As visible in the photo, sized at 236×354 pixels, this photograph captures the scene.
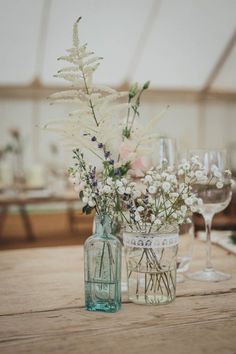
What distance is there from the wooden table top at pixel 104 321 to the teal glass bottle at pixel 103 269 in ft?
0.09

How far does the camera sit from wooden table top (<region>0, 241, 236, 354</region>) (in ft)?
2.75

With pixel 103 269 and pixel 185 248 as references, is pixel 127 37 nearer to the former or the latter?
pixel 185 248

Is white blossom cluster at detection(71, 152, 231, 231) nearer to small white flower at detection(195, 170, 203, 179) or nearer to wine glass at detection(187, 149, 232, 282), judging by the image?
small white flower at detection(195, 170, 203, 179)

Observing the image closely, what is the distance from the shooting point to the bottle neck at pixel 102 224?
1015 mm

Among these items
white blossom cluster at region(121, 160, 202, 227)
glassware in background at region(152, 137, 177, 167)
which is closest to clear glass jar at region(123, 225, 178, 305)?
white blossom cluster at region(121, 160, 202, 227)

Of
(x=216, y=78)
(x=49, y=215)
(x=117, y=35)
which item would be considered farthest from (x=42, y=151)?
(x=216, y=78)

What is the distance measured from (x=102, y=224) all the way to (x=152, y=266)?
0.15 meters

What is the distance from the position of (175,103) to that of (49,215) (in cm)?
315

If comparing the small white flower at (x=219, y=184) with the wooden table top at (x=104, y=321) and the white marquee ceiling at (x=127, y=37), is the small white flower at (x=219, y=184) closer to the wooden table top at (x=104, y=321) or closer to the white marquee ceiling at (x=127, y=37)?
the wooden table top at (x=104, y=321)

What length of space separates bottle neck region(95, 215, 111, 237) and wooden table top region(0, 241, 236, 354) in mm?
163

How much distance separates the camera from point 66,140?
102 centimetres

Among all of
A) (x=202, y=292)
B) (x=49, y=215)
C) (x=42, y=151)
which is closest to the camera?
(x=202, y=292)

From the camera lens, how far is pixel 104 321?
954mm

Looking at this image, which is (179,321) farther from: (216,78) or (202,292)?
(216,78)
